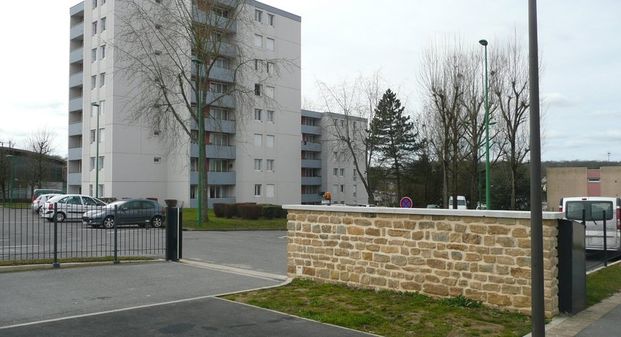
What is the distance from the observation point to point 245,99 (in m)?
32.7

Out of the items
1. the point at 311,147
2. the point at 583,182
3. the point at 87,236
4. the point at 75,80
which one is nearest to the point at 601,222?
the point at 87,236

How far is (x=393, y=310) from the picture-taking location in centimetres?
833

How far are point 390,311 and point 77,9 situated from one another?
5922 centimetres

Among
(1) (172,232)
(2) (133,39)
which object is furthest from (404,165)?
(1) (172,232)

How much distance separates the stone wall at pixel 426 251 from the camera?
27.1ft

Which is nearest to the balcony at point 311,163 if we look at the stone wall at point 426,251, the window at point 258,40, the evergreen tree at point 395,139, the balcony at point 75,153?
the evergreen tree at point 395,139

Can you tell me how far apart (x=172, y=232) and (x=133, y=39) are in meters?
20.4

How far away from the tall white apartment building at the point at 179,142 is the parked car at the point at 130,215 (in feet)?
68.9

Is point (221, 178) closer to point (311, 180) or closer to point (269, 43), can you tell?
point (269, 43)

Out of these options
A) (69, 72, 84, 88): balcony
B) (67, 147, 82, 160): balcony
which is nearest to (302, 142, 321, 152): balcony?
(67, 147, 82, 160): balcony

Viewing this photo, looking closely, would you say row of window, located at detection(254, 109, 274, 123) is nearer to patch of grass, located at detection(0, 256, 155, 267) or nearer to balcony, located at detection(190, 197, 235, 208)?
balcony, located at detection(190, 197, 235, 208)

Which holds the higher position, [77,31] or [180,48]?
[77,31]

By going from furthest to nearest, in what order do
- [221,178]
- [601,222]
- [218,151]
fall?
[221,178] → [218,151] → [601,222]

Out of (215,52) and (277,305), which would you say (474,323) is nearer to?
(277,305)
